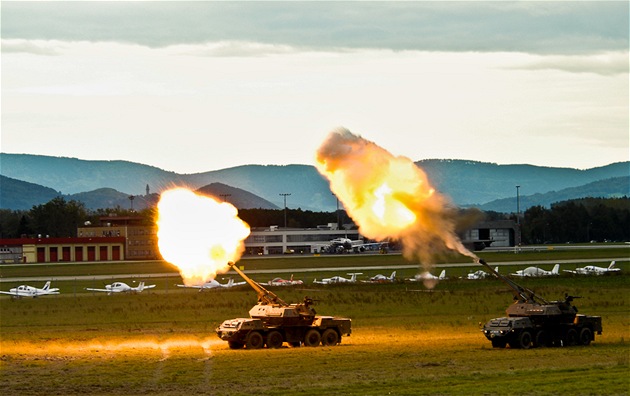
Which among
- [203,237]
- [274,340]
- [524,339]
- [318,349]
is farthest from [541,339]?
[203,237]

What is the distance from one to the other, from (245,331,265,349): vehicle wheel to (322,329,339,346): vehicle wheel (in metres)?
2.99

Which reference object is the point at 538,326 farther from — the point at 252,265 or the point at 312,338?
the point at 252,265

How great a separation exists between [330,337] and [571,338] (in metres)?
11.1

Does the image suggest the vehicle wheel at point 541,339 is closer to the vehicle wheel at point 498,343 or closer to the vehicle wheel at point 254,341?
the vehicle wheel at point 498,343

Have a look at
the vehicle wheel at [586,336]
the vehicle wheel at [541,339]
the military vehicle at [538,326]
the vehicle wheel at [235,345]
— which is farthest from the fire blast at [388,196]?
the vehicle wheel at [235,345]

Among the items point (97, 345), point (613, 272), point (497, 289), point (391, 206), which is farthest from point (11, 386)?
point (613, 272)

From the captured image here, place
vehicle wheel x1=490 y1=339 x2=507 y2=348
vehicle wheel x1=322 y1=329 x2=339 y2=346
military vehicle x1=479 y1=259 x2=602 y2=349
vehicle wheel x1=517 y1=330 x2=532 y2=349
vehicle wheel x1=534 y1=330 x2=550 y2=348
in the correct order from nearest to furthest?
military vehicle x1=479 y1=259 x2=602 y2=349 → vehicle wheel x1=517 y1=330 x2=532 y2=349 → vehicle wheel x1=490 y1=339 x2=507 y2=348 → vehicle wheel x1=534 y1=330 x2=550 y2=348 → vehicle wheel x1=322 y1=329 x2=339 y2=346

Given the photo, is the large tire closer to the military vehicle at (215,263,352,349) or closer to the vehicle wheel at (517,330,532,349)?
the vehicle wheel at (517,330,532,349)

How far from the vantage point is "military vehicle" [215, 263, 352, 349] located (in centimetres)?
5159

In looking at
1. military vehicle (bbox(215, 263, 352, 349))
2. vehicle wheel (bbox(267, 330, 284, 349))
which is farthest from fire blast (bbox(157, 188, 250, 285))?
vehicle wheel (bbox(267, 330, 284, 349))

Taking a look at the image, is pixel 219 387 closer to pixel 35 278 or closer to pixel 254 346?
pixel 254 346

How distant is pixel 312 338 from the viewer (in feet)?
172

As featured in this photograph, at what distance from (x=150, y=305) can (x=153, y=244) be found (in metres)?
113

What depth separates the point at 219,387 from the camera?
126 ft
